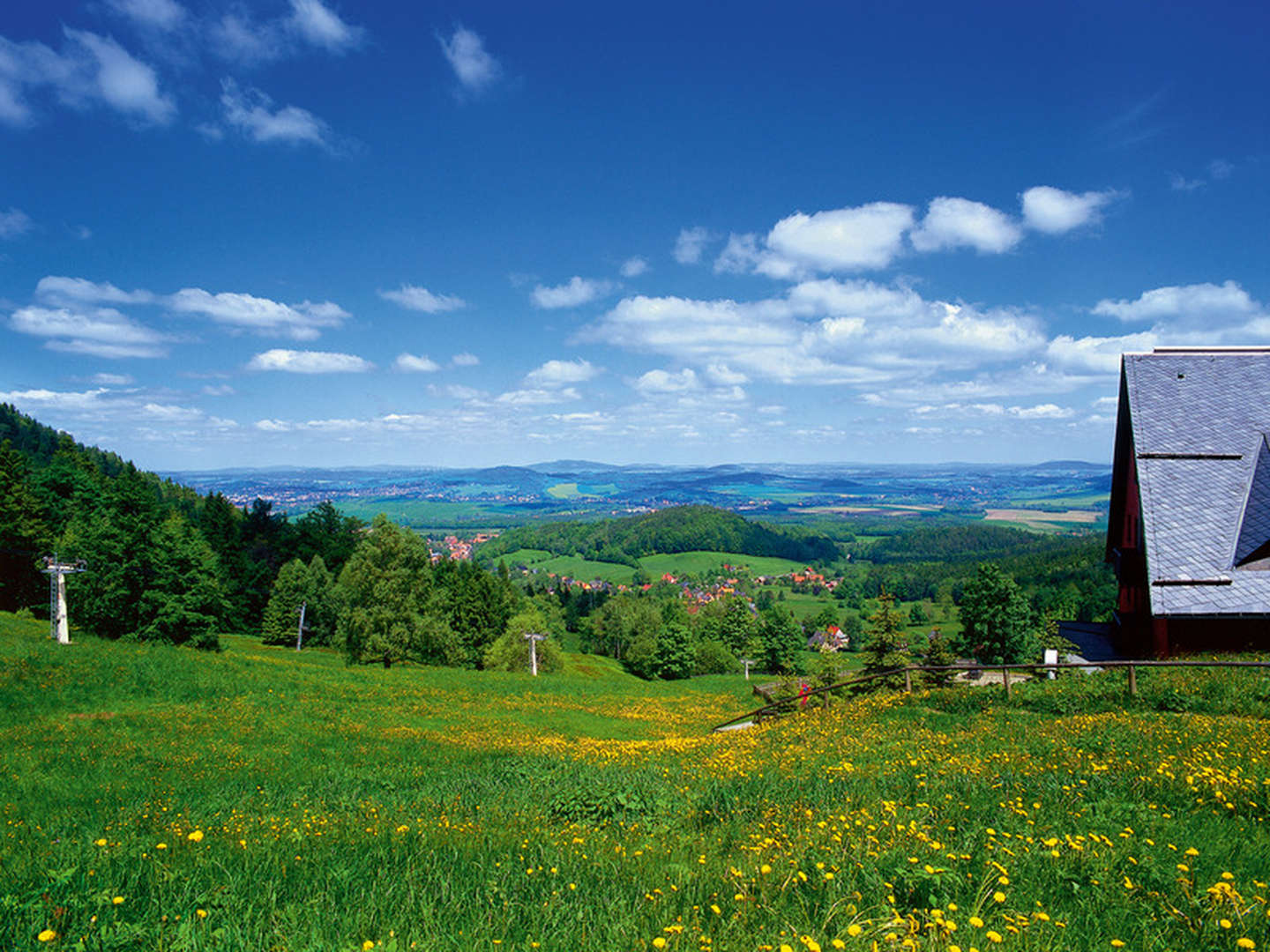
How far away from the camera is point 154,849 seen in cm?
528

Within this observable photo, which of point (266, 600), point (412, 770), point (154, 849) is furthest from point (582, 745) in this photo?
point (266, 600)

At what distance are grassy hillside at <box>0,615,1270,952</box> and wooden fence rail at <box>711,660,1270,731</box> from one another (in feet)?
2.34

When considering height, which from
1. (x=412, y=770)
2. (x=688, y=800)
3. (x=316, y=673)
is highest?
(x=688, y=800)

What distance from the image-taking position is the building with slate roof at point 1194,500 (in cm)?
1933

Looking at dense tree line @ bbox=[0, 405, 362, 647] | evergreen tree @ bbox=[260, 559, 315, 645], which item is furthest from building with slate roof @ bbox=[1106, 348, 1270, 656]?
evergreen tree @ bbox=[260, 559, 315, 645]

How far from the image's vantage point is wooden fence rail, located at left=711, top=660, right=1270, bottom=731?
49.7ft

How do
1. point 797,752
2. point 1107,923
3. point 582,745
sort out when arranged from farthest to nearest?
point 582,745
point 797,752
point 1107,923

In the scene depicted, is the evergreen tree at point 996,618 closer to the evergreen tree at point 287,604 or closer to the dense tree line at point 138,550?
the dense tree line at point 138,550

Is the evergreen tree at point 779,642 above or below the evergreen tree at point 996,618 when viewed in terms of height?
below

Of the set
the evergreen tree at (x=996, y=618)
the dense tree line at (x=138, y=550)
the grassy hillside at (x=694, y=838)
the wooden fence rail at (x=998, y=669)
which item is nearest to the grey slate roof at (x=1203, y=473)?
the wooden fence rail at (x=998, y=669)

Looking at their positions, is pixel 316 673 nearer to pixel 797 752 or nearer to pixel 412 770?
pixel 412 770

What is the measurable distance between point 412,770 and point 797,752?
833cm

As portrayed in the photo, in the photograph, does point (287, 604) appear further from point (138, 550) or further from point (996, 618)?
point (996, 618)

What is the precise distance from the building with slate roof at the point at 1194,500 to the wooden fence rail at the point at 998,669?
3.36 metres
